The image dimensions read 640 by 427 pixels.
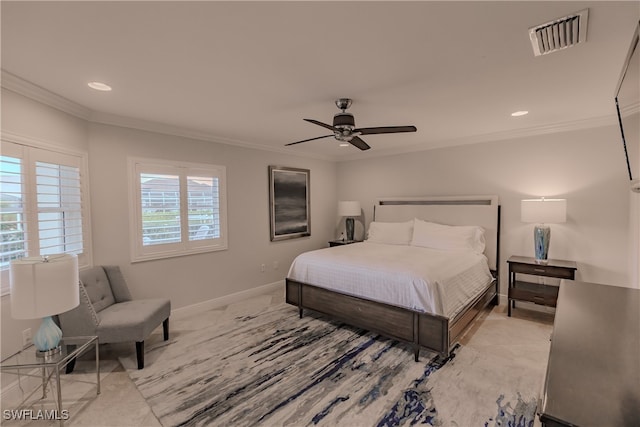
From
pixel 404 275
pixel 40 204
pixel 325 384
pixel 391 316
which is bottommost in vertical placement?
pixel 325 384

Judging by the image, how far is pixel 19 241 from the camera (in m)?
2.23

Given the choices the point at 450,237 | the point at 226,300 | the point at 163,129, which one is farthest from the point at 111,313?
the point at 450,237

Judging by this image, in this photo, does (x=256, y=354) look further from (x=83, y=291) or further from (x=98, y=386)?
(x=83, y=291)

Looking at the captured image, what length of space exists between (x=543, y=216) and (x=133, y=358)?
186 inches

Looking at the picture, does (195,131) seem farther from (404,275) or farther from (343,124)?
(404,275)

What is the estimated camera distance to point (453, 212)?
4.46 meters

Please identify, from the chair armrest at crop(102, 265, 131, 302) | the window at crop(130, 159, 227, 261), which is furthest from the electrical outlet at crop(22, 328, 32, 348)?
the window at crop(130, 159, 227, 261)

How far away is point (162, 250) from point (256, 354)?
1815 millimetres

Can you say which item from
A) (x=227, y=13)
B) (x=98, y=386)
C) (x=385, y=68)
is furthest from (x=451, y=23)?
(x=98, y=386)

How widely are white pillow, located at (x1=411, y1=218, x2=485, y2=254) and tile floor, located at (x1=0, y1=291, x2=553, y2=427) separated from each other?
3.02 ft

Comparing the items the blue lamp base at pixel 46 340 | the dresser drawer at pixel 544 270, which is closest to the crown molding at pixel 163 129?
the blue lamp base at pixel 46 340

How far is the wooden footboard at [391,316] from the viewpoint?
2596 millimetres

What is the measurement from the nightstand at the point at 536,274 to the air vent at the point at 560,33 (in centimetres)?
263

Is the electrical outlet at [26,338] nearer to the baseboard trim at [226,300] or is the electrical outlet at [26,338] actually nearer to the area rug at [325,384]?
the area rug at [325,384]
